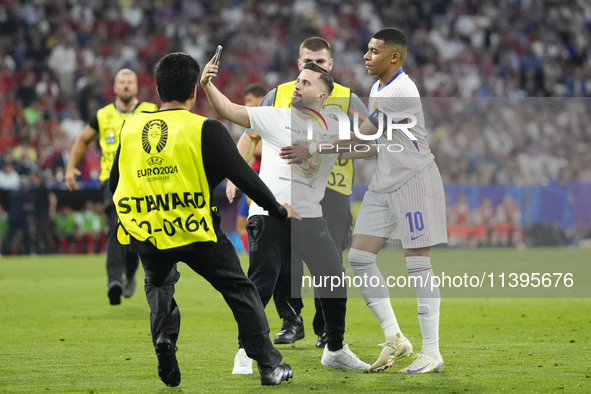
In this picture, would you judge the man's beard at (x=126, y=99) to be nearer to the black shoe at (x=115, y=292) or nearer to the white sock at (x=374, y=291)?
the black shoe at (x=115, y=292)

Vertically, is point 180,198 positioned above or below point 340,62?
below

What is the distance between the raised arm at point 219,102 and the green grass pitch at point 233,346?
5.51ft

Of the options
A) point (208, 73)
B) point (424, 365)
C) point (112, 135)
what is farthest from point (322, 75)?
point (112, 135)

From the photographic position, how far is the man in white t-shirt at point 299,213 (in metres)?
5.25

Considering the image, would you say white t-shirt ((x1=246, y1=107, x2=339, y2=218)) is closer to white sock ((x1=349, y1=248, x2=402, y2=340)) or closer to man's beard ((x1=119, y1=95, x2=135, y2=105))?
white sock ((x1=349, y1=248, x2=402, y2=340))

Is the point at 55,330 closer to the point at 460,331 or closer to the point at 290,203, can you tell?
the point at 290,203

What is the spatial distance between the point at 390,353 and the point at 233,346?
1547mm

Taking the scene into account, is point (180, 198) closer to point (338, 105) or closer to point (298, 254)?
point (298, 254)

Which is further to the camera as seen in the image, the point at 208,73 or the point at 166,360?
the point at 208,73

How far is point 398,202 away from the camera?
17.6 ft

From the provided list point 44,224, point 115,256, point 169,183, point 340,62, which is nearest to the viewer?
point 169,183

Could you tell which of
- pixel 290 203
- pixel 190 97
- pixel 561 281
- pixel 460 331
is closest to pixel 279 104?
pixel 290 203

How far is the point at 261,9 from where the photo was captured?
24.2m

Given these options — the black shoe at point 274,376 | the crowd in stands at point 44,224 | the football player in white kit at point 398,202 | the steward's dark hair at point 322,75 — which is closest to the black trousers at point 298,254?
the football player in white kit at point 398,202
